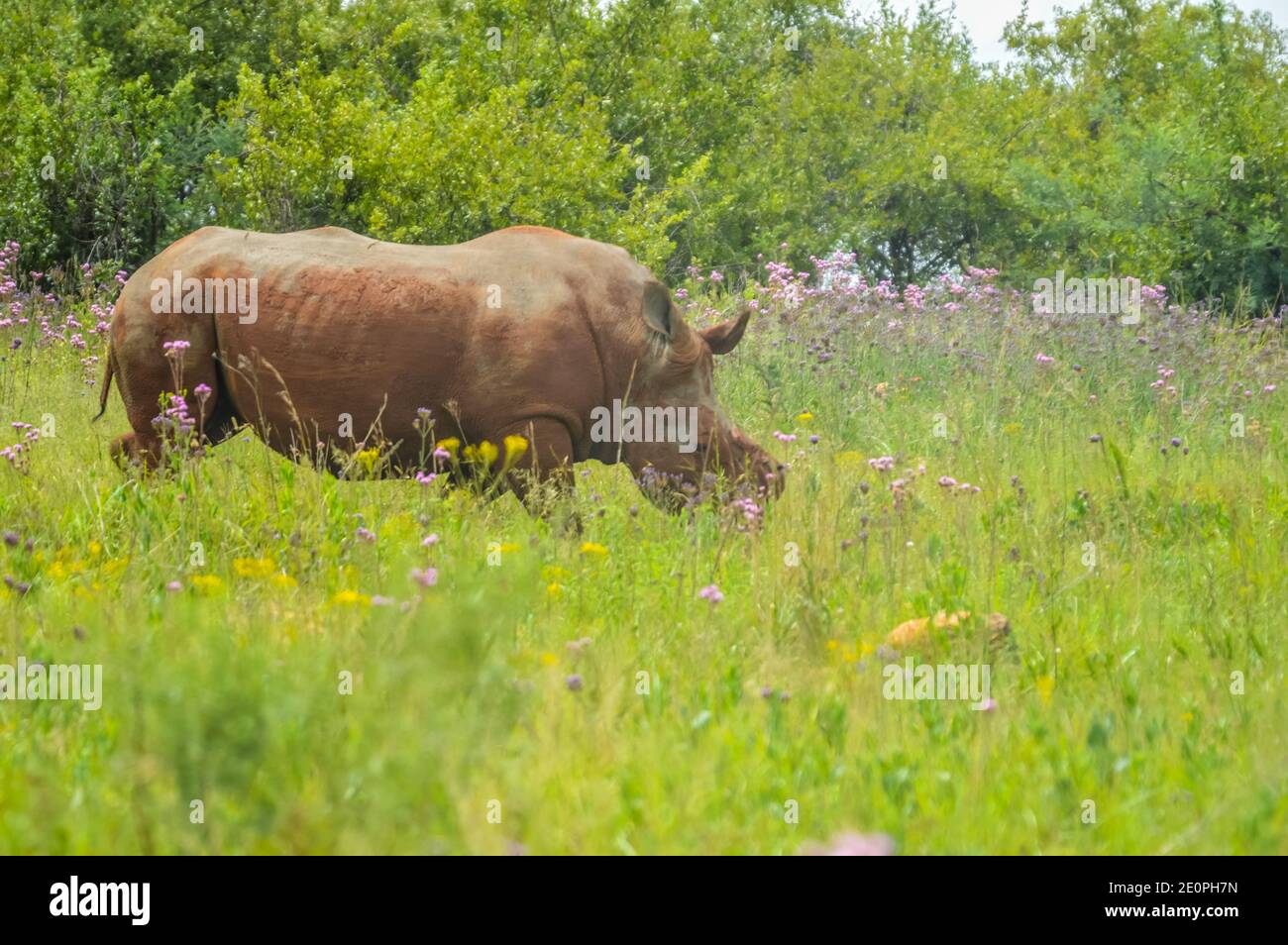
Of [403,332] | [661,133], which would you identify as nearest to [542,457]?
[403,332]

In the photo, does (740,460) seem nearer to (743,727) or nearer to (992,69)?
(743,727)

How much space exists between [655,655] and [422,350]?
2.36m

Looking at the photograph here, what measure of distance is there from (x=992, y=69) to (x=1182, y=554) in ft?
103

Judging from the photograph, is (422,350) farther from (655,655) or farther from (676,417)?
(655,655)

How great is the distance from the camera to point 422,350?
6.19 metres

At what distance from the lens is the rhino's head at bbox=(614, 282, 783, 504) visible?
6527mm

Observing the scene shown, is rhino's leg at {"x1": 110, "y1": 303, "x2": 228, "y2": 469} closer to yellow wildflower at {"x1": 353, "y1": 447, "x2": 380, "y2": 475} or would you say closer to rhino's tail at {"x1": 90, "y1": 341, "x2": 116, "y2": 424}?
rhino's tail at {"x1": 90, "y1": 341, "x2": 116, "y2": 424}

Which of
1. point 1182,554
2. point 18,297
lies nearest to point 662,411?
point 1182,554

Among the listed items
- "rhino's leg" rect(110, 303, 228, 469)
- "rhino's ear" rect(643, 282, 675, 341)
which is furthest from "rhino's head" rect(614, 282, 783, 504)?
"rhino's leg" rect(110, 303, 228, 469)

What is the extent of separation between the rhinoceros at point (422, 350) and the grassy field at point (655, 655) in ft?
1.10

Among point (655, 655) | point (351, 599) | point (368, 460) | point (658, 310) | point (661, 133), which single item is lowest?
point (655, 655)

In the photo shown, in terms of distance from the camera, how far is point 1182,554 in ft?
19.5

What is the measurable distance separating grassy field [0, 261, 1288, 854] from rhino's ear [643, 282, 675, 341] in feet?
2.72

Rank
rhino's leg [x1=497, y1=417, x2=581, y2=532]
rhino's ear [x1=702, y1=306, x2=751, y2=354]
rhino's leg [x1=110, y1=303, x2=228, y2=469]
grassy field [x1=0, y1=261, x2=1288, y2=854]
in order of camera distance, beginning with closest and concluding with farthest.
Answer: grassy field [x1=0, y1=261, x2=1288, y2=854] → rhino's leg [x1=497, y1=417, x2=581, y2=532] → rhino's leg [x1=110, y1=303, x2=228, y2=469] → rhino's ear [x1=702, y1=306, x2=751, y2=354]
